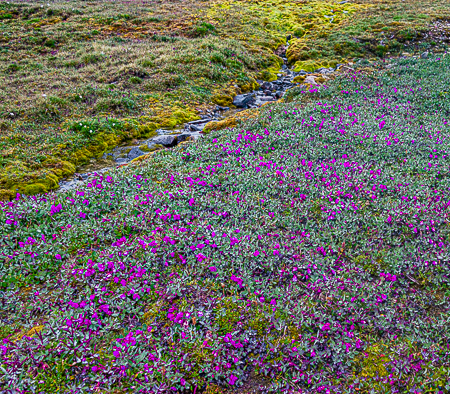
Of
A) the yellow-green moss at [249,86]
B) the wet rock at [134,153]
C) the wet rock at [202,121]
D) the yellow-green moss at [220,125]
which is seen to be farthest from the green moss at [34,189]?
the yellow-green moss at [249,86]

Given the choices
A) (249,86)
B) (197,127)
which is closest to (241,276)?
(197,127)

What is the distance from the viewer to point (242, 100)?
2233 centimetres

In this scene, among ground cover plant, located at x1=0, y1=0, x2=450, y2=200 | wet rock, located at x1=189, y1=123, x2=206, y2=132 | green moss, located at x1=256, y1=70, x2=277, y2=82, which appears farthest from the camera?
green moss, located at x1=256, y1=70, x2=277, y2=82

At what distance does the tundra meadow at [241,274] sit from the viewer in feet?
16.2

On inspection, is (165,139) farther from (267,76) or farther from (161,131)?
(267,76)

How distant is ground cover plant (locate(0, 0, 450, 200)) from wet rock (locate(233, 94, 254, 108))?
2.29 feet

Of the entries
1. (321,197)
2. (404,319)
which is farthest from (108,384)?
(321,197)

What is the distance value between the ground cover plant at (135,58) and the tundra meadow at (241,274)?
6442 mm

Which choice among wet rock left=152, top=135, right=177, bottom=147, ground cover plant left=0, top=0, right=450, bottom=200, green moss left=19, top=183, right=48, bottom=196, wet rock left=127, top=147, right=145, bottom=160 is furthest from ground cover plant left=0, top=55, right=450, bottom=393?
ground cover plant left=0, top=0, right=450, bottom=200

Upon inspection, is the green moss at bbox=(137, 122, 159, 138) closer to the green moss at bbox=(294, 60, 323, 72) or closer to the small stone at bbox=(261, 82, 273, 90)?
the small stone at bbox=(261, 82, 273, 90)

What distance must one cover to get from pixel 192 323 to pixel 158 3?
57.6 metres

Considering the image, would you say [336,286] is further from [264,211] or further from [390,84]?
[390,84]

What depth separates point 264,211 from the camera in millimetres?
8633

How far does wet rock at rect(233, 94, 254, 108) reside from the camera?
22219 millimetres
